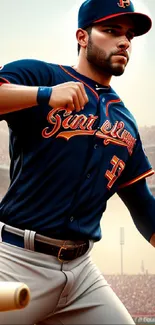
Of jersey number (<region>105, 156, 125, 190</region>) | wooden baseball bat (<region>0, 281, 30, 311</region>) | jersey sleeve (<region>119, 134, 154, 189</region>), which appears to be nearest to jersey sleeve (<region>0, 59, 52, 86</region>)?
jersey number (<region>105, 156, 125, 190</region>)

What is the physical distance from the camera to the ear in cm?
207

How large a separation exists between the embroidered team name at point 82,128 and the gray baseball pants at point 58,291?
41 cm

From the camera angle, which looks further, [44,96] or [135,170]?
[135,170]

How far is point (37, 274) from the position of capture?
5.92 ft

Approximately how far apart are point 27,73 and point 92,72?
340 millimetres

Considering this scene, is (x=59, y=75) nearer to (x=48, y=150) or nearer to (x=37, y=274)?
(x=48, y=150)

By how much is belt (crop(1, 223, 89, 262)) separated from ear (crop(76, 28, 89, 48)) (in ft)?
2.45

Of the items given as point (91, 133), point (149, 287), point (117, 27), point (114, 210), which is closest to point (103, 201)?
point (91, 133)

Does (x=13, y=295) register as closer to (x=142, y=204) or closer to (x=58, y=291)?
(x=58, y=291)

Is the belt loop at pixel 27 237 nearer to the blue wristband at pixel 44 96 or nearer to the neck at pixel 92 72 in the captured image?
the blue wristband at pixel 44 96

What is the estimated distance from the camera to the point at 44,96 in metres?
1.50

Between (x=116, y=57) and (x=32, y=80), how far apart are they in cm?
32

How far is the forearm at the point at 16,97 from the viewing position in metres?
1.52

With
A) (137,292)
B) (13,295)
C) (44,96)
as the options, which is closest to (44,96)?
(44,96)
